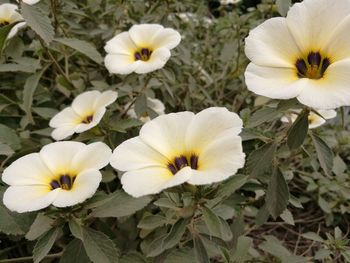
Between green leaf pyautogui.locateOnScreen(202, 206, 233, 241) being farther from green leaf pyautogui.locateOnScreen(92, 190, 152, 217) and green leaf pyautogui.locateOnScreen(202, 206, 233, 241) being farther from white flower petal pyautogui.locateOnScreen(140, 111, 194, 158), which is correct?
green leaf pyautogui.locateOnScreen(92, 190, 152, 217)

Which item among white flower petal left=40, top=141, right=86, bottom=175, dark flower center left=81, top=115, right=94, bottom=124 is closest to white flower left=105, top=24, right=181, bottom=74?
dark flower center left=81, top=115, right=94, bottom=124

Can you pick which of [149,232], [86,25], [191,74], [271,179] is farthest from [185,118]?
[86,25]

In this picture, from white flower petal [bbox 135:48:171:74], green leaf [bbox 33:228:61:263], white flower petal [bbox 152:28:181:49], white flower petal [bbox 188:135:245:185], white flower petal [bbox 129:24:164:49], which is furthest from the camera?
white flower petal [bbox 129:24:164:49]

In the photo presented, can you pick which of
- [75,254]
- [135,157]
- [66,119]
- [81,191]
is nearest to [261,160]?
[135,157]

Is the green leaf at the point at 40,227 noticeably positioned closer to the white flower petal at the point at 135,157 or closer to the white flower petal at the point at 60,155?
the white flower petal at the point at 60,155

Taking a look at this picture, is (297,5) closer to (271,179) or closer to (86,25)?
(271,179)

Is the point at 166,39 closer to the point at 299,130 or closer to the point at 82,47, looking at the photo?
the point at 82,47
